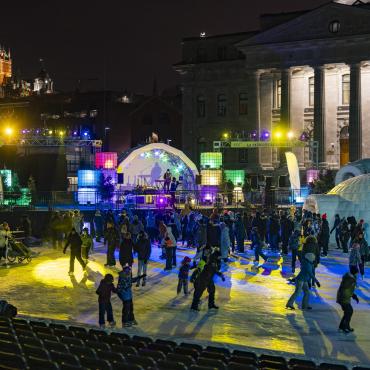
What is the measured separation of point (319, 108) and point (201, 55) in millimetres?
15157

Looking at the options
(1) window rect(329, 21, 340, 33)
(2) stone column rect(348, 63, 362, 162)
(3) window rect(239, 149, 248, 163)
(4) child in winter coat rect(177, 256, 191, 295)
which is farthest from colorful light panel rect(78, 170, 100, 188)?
(1) window rect(329, 21, 340, 33)

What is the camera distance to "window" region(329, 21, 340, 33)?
5231 cm

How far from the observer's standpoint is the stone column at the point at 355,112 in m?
51.9

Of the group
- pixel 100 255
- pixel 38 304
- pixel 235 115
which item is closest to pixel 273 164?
pixel 235 115

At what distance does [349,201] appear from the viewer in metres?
28.9

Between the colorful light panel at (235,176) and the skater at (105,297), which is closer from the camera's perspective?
the skater at (105,297)

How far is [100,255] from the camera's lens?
1059 inches

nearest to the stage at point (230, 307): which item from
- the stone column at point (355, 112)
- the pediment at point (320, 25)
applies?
the stone column at point (355, 112)

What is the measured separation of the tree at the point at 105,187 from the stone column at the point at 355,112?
2119 centimetres

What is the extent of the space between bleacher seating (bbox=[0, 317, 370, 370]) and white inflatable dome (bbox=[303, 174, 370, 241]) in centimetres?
1926

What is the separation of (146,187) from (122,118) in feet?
133

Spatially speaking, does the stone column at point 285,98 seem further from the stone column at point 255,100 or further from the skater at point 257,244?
the skater at point 257,244

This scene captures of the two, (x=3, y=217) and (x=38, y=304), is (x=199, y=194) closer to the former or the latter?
(x=3, y=217)

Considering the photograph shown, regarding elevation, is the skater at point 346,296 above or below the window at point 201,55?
below
